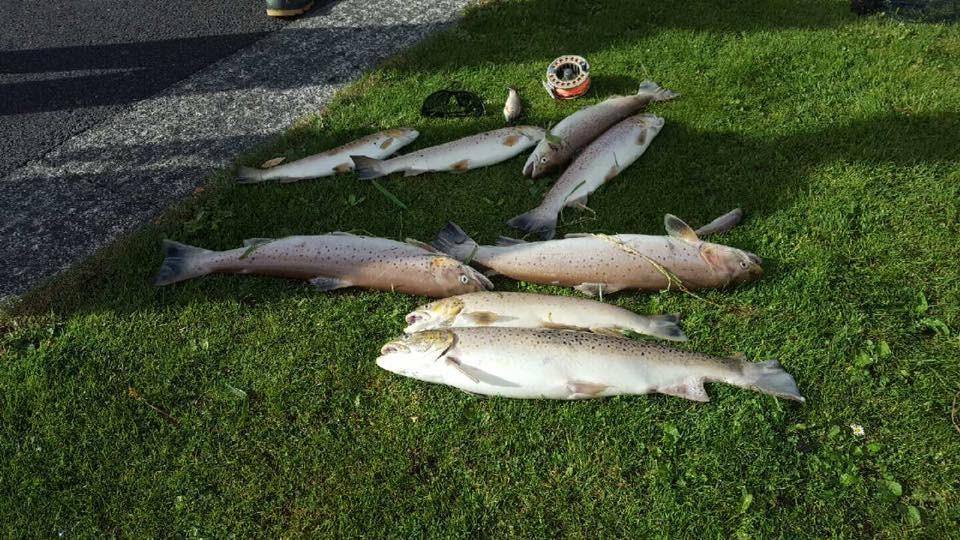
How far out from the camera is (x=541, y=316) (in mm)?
3848

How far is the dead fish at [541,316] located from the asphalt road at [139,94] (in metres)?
2.76

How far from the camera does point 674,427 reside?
3.44 meters

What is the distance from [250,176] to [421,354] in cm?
252

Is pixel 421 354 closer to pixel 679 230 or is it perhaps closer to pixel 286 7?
pixel 679 230

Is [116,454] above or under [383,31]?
under

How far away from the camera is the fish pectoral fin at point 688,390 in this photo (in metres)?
3.50

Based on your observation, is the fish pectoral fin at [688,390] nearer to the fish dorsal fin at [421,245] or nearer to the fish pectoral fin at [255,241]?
the fish dorsal fin at [421,245]

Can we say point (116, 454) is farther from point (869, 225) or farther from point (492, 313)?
point (869, 225)

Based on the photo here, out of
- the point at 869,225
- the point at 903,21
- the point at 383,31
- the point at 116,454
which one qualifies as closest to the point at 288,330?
the point at 116,454

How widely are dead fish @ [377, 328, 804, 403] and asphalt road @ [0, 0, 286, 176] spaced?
4659 mm

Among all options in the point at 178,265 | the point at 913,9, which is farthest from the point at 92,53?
the point at 913,9

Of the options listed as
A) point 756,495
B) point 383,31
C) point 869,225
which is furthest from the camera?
point 383,31

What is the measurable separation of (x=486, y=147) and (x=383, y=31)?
307 centimetres

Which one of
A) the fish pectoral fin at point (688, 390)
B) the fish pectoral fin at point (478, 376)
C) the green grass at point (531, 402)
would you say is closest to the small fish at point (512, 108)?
the green grass at point (531, 402)
